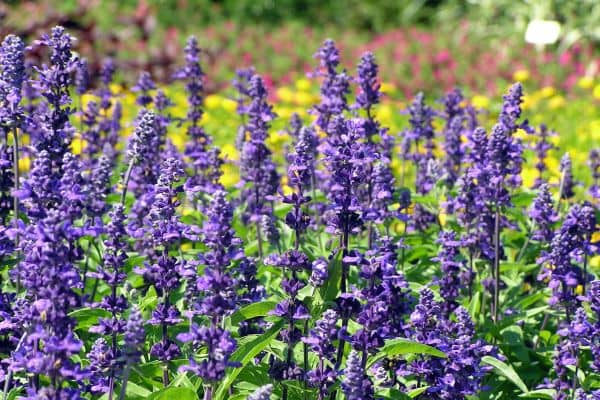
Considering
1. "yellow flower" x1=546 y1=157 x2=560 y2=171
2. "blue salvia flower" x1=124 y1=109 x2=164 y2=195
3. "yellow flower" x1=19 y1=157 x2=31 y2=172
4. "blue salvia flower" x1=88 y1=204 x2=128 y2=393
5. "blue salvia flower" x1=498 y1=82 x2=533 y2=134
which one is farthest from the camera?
"yellow flower" x1=546 y1=157 x2=560 y2=171

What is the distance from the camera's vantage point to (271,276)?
6074 mm

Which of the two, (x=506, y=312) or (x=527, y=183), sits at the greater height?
(x=527, y=183)

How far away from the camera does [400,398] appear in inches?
163

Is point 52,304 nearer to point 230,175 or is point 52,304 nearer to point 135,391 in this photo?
point 135,391

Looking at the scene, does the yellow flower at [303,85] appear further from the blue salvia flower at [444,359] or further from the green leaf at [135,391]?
the green leaf at [135,391]

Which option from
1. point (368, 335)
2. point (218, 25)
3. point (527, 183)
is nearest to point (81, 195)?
point (368, 335)

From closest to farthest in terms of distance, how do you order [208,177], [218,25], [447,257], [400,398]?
1. [400,398]
2. [447,257]
3. [208,177]
4. [218,25]

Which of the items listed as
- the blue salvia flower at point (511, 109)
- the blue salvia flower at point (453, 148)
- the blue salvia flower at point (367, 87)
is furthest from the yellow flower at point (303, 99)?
the blue salvia flower at point (511, 109)

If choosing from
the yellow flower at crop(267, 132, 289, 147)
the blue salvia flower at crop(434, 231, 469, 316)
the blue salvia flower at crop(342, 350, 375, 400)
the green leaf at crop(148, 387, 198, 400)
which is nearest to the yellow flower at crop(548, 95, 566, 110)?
the yellow flower at crop(267, 132, 289, 147)

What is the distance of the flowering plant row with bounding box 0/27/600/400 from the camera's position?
12.1 ft

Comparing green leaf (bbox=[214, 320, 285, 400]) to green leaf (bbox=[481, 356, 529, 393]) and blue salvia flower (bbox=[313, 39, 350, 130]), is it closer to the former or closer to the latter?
green leaf (bbox=[481, 356, 529, 393])

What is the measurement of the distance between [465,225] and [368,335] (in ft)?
6.36

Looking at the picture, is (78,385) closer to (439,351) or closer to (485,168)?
(439,351)

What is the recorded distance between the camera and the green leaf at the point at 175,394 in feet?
12.9
